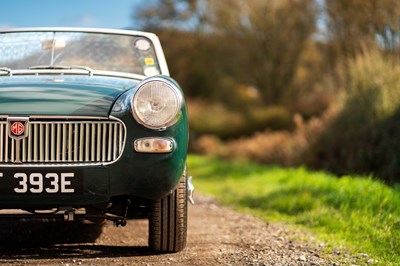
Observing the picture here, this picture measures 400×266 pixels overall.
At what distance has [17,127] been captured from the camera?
12.6 ft

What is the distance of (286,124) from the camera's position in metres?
20.5

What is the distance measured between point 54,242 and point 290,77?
1896 cm

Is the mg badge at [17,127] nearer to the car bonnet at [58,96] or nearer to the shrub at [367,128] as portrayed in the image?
the car bonnet at [58,96]

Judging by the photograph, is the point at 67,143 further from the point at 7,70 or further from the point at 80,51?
the point at 80,51

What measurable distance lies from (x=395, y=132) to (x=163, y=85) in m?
6.79

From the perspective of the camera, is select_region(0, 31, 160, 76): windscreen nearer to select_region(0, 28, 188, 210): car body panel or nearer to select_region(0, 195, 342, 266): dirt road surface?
select_region(0, 28, 188, 210): car body panel

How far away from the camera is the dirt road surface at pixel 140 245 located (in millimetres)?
4199

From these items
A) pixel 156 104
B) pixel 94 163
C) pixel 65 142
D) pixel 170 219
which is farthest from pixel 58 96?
pixel 170 219

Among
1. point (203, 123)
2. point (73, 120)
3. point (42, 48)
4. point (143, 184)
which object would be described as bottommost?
point (203, 123)

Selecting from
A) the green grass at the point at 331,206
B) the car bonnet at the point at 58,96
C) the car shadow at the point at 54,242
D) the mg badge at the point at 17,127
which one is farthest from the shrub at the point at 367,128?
the mg badge at the point at 17,127

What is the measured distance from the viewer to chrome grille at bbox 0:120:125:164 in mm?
3861

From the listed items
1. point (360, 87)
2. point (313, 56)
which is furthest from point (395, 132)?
point (313, 56)

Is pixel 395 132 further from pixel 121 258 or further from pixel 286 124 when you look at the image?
pixel 286 124

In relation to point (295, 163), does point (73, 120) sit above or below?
above
